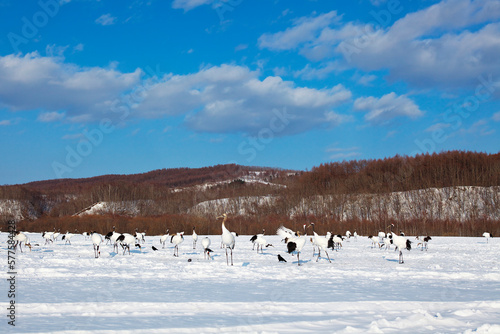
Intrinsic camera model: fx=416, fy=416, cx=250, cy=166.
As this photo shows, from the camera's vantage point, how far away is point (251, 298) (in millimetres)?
8938

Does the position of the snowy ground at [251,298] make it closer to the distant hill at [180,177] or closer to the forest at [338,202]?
the forest at [338,202]

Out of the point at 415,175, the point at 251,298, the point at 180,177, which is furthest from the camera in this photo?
the point at 180,177

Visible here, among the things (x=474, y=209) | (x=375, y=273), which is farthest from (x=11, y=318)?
(x=474, y=209)

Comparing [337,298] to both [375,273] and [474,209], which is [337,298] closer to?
[375,273]

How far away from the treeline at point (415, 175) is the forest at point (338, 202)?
0.53ft

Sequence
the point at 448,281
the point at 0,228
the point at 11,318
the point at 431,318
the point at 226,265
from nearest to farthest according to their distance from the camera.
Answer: the point at 11,318, the point at 431,318, the point at 448,281, the point at 226,265, the point at 0,228

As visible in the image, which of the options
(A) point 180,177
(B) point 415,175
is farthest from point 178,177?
(B) point 415,175

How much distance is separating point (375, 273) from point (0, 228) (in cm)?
4702

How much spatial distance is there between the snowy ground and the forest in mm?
26841

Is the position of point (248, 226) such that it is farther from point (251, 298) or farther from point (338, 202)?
point (251, 298)

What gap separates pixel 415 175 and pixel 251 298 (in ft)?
234

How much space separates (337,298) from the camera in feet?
29.6

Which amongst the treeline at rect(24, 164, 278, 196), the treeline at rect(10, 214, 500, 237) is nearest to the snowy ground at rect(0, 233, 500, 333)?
the treeline at rect(10, 214, 500, 237)

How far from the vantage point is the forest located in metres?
42.8
